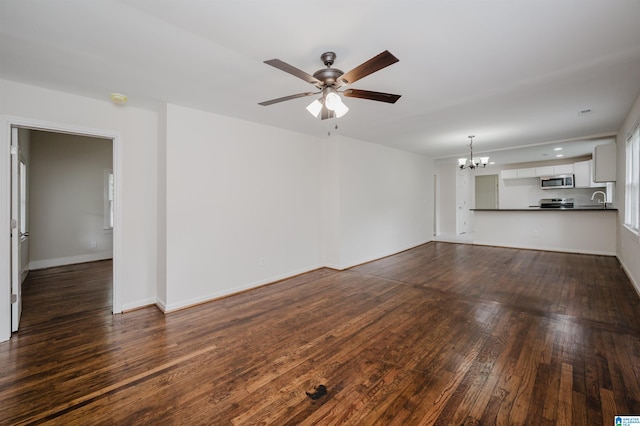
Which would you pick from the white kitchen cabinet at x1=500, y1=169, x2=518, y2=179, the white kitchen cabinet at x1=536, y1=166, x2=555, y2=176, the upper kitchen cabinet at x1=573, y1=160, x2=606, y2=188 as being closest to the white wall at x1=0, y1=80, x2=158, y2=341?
the white kitchen cabinet at x1=500, y1=169, x2=518, y2=179

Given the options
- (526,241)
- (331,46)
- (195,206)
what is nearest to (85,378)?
(195,206)

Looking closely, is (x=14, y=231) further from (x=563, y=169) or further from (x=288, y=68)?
(x=563, y=169)

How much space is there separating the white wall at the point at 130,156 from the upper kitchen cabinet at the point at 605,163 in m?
7.75

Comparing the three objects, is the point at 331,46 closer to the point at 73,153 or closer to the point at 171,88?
the point at 171,88

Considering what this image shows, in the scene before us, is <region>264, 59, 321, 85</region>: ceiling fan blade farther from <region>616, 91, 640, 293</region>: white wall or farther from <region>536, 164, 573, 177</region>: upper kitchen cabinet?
<region>536, 164, 573, 177</region>: upper kitchen cabinet

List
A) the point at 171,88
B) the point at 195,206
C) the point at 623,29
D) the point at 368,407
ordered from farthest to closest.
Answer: the point at 195,206
the point at 171,88
the point at 623,29
the point at 368,407

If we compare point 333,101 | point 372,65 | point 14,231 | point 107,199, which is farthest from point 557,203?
point 107,199

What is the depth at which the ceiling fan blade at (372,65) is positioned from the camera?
166 centimetres

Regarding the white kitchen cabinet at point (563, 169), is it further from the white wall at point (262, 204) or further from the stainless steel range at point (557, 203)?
the white wall at point (262, 204)

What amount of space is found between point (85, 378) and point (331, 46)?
3.12 metres

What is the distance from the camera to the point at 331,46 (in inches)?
83.3

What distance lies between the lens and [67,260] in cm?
544

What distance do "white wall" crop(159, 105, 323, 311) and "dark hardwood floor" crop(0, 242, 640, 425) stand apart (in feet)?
1.31

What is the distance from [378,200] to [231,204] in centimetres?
332
